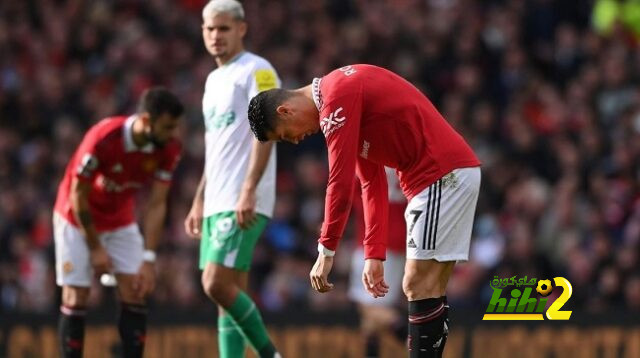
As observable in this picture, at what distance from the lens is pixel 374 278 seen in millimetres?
7781

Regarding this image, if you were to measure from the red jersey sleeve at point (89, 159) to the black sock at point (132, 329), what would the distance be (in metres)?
1.06

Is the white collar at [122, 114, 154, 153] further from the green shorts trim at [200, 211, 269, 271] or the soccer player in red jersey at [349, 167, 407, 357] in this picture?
the soccer player in red jersey at [349, 167, 407, 357]

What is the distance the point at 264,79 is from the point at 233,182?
2.45 ft

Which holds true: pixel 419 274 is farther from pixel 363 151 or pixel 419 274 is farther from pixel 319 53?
pixel 319 53

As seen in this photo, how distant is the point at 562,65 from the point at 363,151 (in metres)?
9.85

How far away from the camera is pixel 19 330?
1362 centimetres

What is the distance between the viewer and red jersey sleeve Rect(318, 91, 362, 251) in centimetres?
754

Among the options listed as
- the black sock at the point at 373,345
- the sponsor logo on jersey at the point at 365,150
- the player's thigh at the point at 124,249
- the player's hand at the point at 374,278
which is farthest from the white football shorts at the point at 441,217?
the black sock at the point at 373,345

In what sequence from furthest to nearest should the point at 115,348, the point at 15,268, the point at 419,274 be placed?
1. the point at 15,268
2. the point at 115,348
3. the point at 419,274

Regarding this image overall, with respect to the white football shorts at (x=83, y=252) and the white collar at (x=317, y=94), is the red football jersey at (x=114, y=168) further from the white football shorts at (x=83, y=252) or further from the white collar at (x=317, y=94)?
the white collar at (x=317, y=94)

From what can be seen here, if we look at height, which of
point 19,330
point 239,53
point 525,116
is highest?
point 239,53

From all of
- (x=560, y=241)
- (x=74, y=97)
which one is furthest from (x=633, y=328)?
(x=74, y=97)

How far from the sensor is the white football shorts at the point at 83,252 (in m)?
10.5

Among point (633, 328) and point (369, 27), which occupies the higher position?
point (369, 27)
